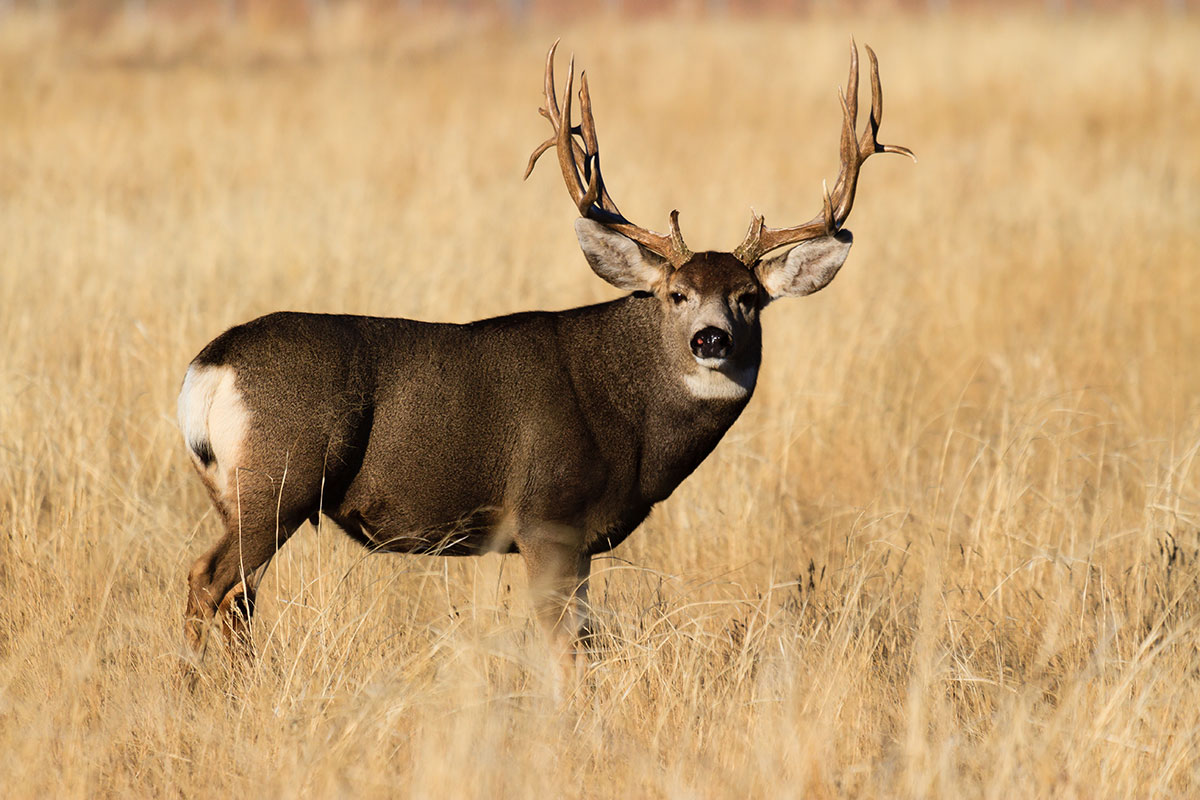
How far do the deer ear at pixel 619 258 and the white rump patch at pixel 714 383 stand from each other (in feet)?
1.13

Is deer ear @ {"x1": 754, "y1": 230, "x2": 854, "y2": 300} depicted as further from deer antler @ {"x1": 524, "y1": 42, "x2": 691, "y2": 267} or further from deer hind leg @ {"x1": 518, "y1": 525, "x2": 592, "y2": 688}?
deer hind leg @ {"x1": 518, "y1": 525, "x2": 592, "y2": 688}

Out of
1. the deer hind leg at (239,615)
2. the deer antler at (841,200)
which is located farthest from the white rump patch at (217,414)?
the deer antler at (841,200)

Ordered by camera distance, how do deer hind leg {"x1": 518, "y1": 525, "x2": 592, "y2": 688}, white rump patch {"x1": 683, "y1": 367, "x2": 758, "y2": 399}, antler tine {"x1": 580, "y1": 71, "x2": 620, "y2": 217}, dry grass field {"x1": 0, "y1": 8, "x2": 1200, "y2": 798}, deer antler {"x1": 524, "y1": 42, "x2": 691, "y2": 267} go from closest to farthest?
dry grass field {"x1": 0, "y1": 8, "x2": 1200, "y2": 798}
deer hind leg {"x1": 518, "y1": 525, "x2": 592, "y2": 688}
white rump patch {"x1": 683, "y1": 367, "x2": 758, "y2": 399}
deer antler {"x1": 524, "y1": 42, "x2": 691, "y2": 267}
antler tine {"x1": 580, "y1": 71, "x2": 620, "y2": 217}

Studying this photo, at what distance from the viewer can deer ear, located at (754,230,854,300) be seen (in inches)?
168

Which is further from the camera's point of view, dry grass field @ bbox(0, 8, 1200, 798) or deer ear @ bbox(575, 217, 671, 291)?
deer ear @ bbox(575, 217, 671, 291)

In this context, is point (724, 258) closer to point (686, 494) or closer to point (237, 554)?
point (686, 494)

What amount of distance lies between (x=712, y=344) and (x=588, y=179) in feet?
2.93

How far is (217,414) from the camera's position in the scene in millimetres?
3682

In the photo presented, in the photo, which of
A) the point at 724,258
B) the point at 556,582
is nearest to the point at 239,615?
the point at 556,582

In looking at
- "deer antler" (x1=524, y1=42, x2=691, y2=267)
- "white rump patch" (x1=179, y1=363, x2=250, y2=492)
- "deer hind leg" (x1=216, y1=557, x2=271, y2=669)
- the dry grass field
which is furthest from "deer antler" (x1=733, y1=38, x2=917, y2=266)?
"deer hind leg" (x1=216, y1=557, x2=271, y2=669)

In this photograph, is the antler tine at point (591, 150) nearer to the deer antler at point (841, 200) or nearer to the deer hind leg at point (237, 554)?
the deer antler at point (841, 200)

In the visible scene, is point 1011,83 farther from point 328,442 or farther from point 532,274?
point 328,442

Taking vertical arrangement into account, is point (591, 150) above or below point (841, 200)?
above

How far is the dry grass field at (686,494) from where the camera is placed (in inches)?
127
